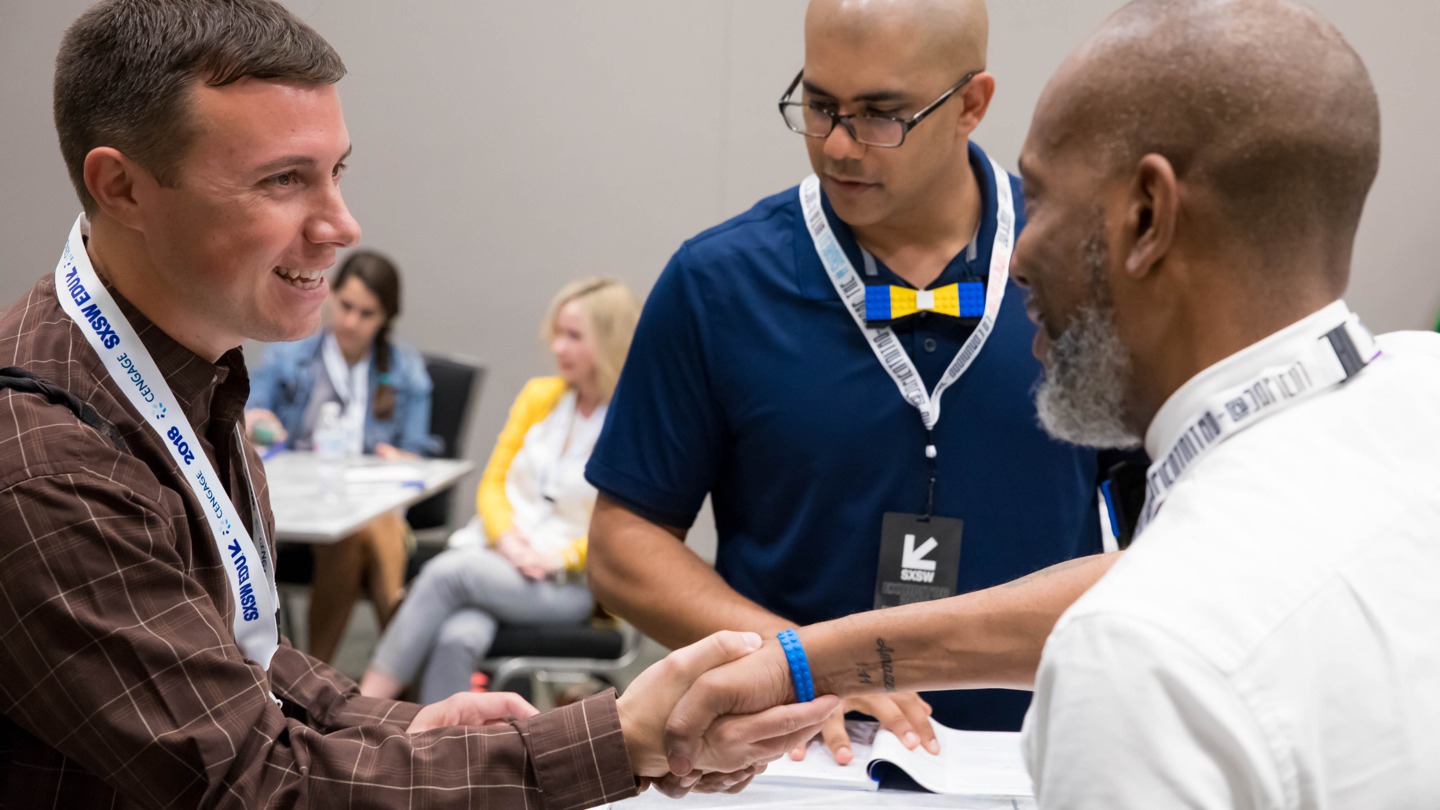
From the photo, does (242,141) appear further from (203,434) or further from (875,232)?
(875,232)

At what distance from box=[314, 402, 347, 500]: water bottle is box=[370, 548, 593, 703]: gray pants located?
1.89 ft

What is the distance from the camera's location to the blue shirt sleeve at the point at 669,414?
2.06 meters

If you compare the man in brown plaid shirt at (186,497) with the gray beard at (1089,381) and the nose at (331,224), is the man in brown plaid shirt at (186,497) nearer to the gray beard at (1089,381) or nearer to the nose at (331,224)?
the nose at (331,224)

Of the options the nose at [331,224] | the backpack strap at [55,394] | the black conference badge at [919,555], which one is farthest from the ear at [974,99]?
the backpack strap at [55,394]

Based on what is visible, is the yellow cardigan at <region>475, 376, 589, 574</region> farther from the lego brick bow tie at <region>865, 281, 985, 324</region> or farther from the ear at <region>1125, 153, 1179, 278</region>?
the ear at <region>1125, 153, 1179, 278</region>

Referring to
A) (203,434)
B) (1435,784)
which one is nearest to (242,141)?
(203,434)

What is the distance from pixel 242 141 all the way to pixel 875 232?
1.03 metres

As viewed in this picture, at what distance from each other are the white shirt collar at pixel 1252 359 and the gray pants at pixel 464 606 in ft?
11.2

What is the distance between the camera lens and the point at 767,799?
5.21 ft

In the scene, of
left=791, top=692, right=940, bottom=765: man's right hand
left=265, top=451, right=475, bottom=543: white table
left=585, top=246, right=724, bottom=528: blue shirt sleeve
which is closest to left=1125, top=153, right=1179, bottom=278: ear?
left=791, top=692, right=940, bottom=765: man's right hand

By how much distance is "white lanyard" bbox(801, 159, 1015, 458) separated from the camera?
1974 mm

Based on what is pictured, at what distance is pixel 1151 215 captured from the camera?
41.8 inches

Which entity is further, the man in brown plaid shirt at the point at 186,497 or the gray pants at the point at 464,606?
the gray pants at the point at 464,606

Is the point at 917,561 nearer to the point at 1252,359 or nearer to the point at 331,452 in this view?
the point at 1252,359
